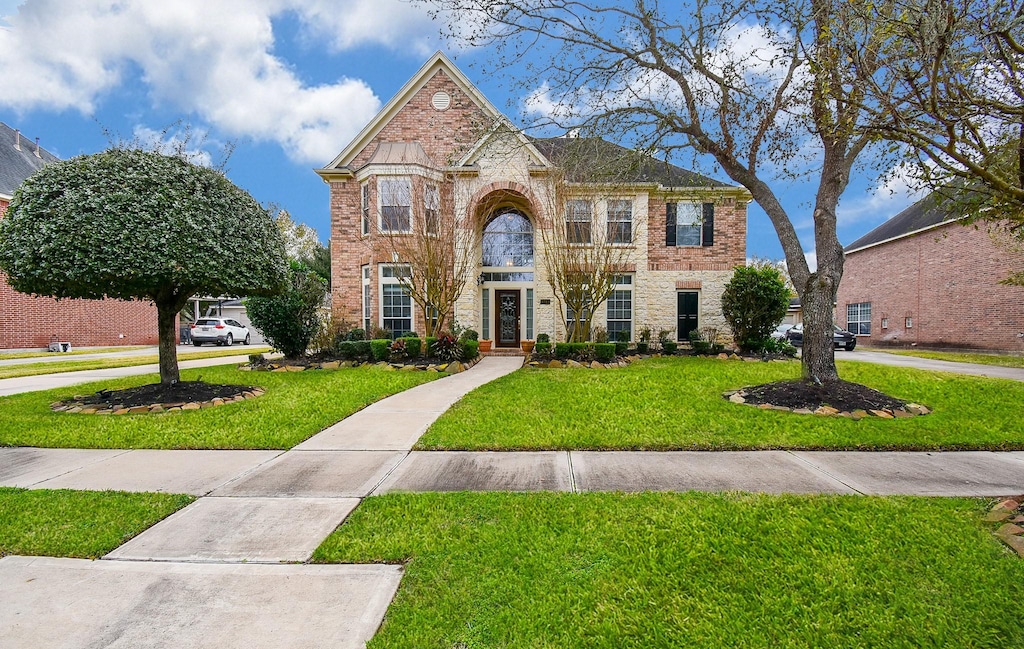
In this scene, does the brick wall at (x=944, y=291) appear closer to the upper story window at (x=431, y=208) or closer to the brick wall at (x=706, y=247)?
the brick wall at (x=706, y=247)

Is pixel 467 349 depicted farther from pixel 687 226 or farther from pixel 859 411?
pixel 687 226

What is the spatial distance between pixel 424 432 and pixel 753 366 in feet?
30.6

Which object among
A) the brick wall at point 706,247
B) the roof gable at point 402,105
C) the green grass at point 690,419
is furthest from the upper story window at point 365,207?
the brick wall at point 706,247

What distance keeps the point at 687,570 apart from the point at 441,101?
1592 centimetres

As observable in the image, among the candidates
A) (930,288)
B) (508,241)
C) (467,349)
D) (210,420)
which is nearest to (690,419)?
(210,420)

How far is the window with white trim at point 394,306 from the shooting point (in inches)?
582

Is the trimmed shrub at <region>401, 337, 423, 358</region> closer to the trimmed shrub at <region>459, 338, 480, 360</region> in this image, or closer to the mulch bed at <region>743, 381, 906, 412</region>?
the trimmed shrub at <region>459, 338, 480, 360</region>

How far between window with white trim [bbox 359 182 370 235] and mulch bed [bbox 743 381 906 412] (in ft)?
39.2

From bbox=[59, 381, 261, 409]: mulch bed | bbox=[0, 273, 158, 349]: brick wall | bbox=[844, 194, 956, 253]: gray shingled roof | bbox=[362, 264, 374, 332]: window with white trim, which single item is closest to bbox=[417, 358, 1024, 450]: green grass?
bbox=[59, 381, 261, 409]: mulch bed

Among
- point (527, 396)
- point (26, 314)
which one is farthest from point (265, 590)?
point (26, 314)

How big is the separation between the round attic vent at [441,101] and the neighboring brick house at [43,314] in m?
14.8

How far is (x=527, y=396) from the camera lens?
7852 millimetres

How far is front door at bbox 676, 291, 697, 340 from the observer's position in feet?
51.8

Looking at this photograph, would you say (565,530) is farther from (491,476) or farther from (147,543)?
(147,543)
